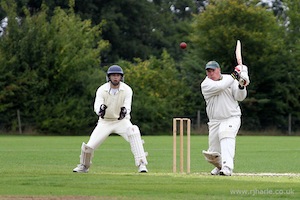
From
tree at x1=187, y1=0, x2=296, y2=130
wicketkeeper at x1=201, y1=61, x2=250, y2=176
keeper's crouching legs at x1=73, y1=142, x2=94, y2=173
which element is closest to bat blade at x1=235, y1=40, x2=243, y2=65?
wicketkeeper at x1=201, y1=61, x2=250, y2=176

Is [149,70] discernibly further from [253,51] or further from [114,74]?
[114,74]

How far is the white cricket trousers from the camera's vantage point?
579 inches

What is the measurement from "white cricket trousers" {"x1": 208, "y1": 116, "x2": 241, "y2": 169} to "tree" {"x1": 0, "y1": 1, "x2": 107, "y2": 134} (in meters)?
29.2

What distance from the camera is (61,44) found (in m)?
45.8

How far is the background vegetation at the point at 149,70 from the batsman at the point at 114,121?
28.8 m

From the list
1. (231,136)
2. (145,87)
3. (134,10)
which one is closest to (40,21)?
(145,87)

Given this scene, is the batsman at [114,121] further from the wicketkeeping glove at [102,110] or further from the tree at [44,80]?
the tree at [44,80]

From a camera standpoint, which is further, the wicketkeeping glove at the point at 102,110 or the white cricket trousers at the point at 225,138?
the wicketkeeping glove at the point at 102,110

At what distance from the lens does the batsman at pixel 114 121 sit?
15.3 m

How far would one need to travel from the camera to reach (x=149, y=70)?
4822cm

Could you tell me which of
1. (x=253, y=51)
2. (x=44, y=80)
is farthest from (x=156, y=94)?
(x=253, y=51)

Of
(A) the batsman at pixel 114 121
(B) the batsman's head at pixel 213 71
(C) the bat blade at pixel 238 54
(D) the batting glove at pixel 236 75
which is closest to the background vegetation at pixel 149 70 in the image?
(A) the batsman at pixel 114 121

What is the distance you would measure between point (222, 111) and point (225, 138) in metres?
0.51

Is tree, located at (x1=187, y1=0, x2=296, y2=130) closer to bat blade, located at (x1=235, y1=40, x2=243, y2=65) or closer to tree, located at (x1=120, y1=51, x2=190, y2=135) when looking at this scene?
tree, located at (x1=120, y1=51, x2=190, y2=135)
